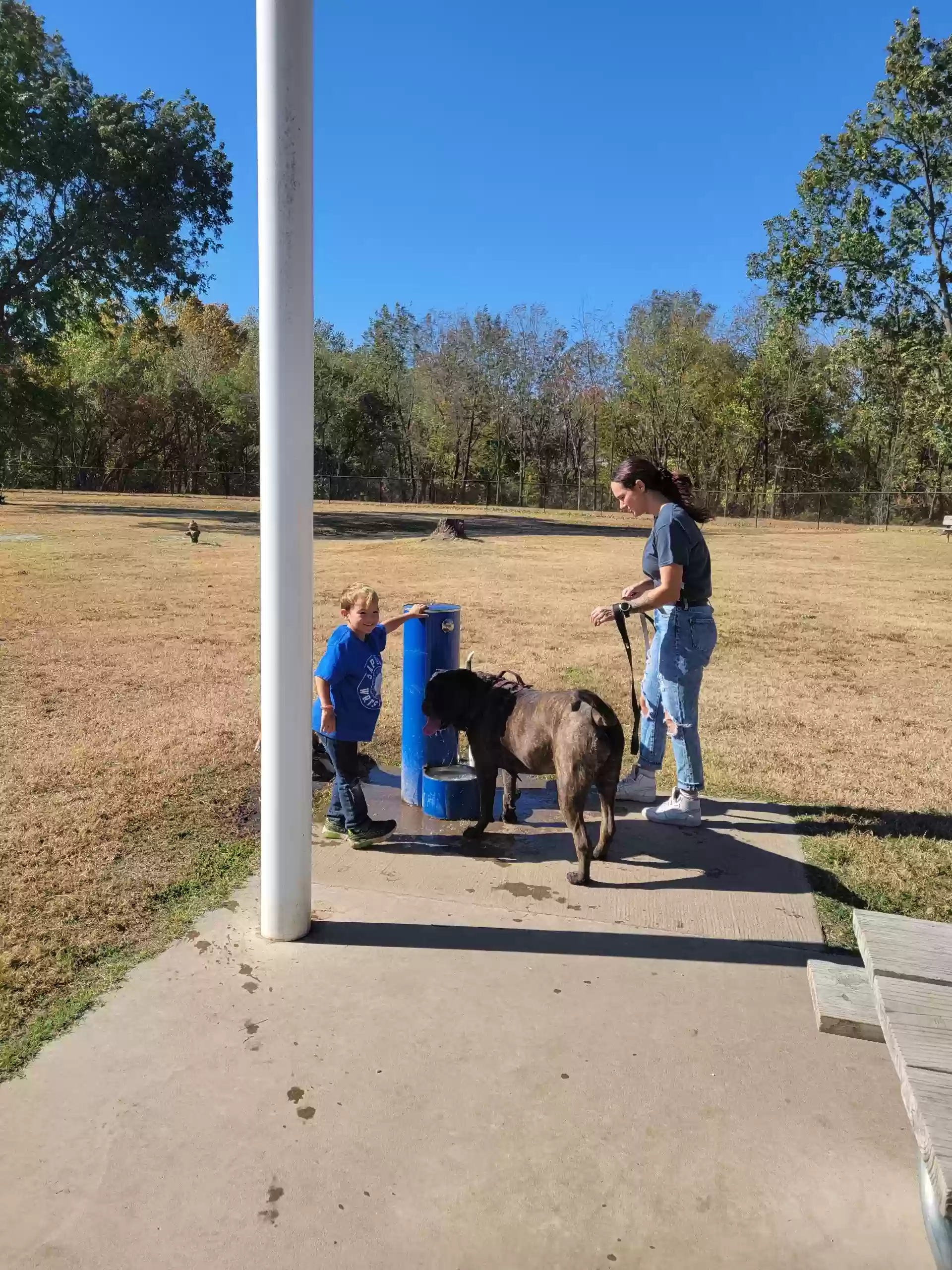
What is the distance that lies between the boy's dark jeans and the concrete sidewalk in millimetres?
635

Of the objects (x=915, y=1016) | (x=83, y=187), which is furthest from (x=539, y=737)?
(x=83, y=187)

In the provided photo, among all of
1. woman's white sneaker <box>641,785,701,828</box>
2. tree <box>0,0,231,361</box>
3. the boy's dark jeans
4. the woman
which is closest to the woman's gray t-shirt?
the woman

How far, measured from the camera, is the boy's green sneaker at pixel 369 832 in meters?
4.18

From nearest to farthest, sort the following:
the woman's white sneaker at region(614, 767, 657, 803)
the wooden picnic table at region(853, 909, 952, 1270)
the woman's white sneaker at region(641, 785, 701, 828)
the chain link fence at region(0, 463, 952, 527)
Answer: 1. the wooden picnic table at region(853, 909, 952, 1270)
2. the woman's white sneaker at region(641, 785, 701, 828)
3. the woman's white sneaker at region(614, 767, 657, 803)
4. the chain link fence at region(0, 463, 952, 527)

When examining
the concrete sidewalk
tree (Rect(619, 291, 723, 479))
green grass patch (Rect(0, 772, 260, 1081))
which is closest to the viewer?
the concrete sidewalk

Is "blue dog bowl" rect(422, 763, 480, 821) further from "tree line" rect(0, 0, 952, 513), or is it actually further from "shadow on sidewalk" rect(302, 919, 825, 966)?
"tree line" rect(0, 0, 952, 513)

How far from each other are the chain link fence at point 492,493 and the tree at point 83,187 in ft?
45.7

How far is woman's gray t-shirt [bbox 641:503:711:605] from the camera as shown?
13.7 ft

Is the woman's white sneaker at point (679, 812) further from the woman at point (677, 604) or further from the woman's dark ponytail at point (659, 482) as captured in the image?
the woman's dark ponytail at point (659, 482)

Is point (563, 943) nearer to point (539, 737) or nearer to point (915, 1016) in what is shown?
point (539, 737)

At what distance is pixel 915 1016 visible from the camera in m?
1.97

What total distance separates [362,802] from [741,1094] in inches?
85.9

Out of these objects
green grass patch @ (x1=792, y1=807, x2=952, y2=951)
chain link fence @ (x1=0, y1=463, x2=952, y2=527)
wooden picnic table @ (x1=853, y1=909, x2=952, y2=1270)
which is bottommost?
green grass patch @ (x1=792, y1=807, x2=952, y2=951)

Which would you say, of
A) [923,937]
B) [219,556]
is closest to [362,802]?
[923,937]
